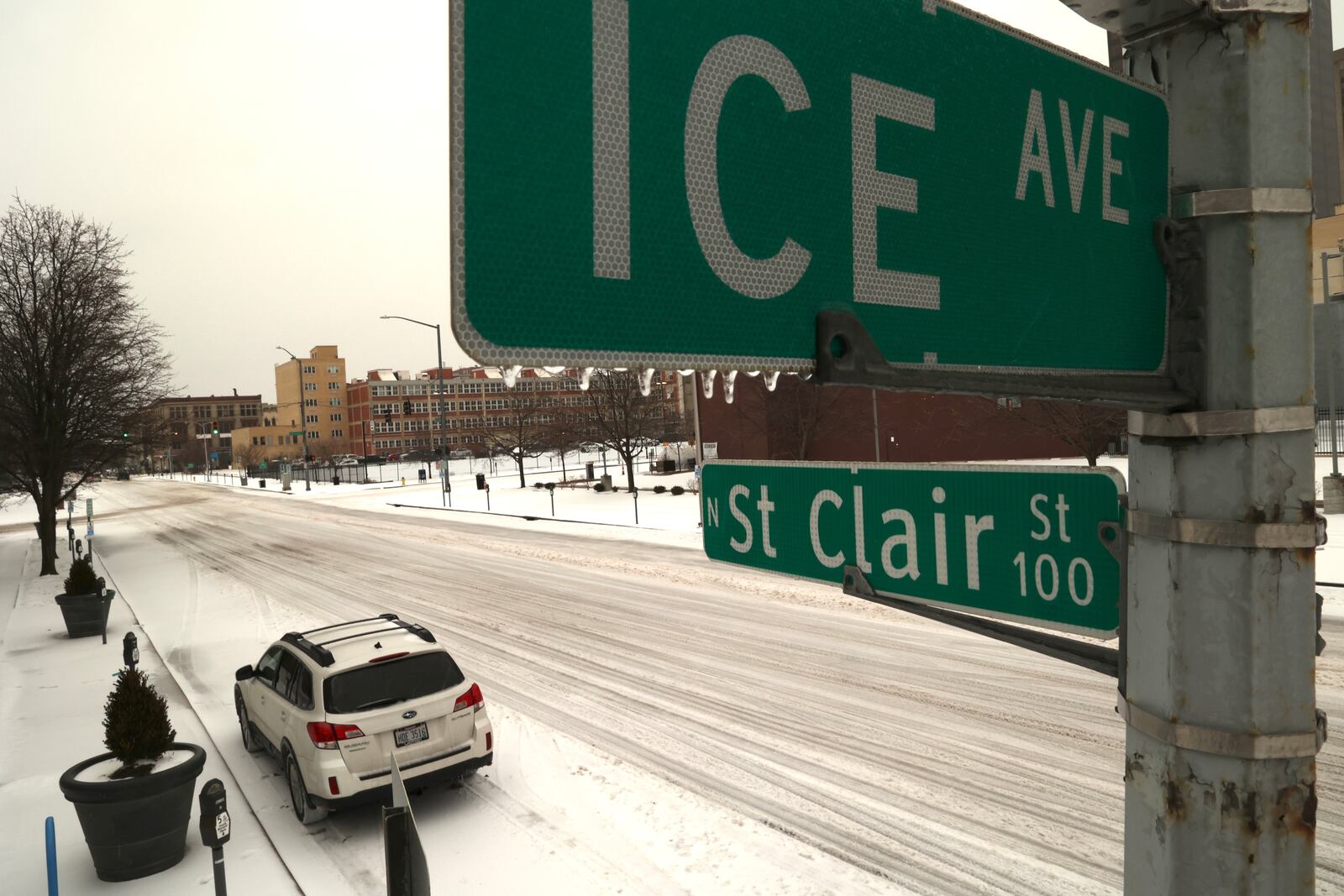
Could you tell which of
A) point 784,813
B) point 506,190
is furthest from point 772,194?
point 784,813

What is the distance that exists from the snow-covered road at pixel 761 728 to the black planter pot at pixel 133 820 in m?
1.34

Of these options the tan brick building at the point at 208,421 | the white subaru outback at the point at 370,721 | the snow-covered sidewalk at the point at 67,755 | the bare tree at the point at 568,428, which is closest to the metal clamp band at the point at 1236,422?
the snow-covered sidewalk at the point at 67,755

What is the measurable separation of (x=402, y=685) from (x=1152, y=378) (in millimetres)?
7969

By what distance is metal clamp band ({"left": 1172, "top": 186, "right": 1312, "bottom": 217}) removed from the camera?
4.36ft

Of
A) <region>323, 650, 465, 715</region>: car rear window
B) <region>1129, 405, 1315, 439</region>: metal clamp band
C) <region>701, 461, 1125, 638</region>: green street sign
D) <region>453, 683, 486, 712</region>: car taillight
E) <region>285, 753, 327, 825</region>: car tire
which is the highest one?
<region>1129, 405, 1315, 439</region>: metal clamp band

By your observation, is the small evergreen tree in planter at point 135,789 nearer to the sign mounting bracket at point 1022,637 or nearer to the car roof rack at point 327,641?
the car roof rack at point 327,641

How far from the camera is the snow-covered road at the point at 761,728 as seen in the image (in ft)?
21.8

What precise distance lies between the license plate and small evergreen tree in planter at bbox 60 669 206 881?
67.6 inches

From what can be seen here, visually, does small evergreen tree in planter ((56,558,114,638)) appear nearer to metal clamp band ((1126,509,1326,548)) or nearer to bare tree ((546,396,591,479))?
metal clamp band ((1126,509,1326,548))

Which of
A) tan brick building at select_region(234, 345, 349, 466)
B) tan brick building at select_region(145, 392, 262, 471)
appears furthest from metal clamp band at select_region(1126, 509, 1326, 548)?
tan brick building at select_region(145, 392, 262, 471)

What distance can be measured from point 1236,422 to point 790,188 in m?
0.75

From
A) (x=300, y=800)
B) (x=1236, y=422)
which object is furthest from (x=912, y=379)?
(x=300, y=800)

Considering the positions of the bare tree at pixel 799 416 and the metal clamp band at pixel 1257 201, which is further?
the bare tree at pixel 799 416

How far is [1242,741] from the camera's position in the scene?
50.2 inches
